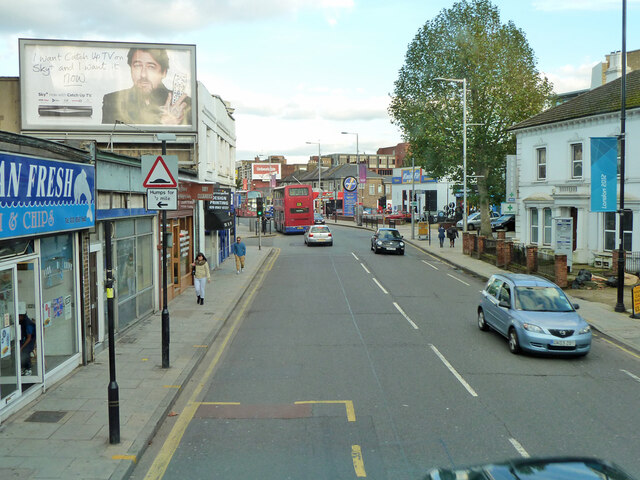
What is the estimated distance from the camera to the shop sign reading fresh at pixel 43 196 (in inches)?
349

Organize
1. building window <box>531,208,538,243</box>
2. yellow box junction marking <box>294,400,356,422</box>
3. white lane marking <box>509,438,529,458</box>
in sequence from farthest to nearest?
building window <box>531,208,538,243</box> → yellow box junction marking <box>294,400,356,422</box> → white lane marking <box>509,438,529,458</box>

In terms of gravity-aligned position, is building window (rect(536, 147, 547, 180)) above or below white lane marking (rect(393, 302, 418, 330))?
above

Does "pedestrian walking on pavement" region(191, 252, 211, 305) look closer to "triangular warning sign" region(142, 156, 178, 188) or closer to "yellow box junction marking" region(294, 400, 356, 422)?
"triangular warning sign" region(142, 156, 178, 188)

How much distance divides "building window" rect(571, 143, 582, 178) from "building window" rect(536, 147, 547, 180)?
2356 millimetres

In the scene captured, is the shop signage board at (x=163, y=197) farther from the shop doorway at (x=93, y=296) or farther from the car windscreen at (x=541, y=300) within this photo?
the car windscreen at (x=541, y=300)

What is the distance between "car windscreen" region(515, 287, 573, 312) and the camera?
13.9 meters

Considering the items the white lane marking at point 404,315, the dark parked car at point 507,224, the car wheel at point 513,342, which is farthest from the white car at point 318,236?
the car wheel at point 513,342

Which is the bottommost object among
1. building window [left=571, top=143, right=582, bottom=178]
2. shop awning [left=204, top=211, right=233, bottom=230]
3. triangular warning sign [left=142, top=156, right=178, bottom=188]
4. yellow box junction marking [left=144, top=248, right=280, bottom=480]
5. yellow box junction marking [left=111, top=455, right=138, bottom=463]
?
yellow box junction marking [left=144, top=248, right=280, bottom=480]

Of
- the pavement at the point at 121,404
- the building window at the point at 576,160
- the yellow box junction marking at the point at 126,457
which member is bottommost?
the yellow box junction marking at the point at 126,457

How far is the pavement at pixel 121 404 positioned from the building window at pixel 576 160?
1379 cm

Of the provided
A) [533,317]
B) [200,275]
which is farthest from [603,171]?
[200,275]

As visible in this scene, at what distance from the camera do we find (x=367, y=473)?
24.1ft

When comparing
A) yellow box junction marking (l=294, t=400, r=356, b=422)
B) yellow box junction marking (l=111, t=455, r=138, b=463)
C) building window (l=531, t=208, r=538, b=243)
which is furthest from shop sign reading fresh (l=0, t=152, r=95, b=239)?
building window (l=531, t=208, r=538, b=243)

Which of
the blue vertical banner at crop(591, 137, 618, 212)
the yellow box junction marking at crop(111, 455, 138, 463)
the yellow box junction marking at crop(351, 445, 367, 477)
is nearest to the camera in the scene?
the yellow box junction marking at crop(351, 445, 367, 477)
